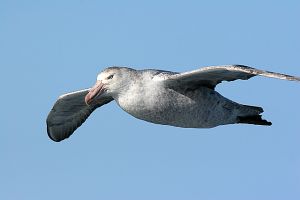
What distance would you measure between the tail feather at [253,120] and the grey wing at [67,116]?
3272mm

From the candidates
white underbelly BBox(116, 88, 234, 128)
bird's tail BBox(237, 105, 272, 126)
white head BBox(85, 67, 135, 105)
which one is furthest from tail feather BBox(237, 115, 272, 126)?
white head BBox(85, 67, 135, 105)

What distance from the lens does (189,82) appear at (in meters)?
17.0

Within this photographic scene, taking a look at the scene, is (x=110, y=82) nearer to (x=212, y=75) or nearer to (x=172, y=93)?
(x=172, y=93)

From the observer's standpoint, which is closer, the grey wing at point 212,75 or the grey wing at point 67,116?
the grey wing at point 212,75

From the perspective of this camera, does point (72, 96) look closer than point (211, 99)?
No

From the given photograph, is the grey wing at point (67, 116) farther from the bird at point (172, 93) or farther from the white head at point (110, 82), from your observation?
the bird at point (172, 93)

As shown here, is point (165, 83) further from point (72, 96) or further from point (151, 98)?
point (72, 96)

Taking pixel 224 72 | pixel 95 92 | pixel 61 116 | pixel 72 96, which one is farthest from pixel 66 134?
pixel 224 72

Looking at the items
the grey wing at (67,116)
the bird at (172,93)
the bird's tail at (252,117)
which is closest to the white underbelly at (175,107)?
the bird at (172,93)

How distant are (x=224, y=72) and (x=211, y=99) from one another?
1021mm

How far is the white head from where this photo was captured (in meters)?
16.6

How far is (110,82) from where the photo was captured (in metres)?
16.7

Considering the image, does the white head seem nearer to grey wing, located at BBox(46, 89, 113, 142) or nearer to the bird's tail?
grey wing, located at BBox(46, 89, 113, 142)

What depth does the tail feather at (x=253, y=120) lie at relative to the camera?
18688 mm
